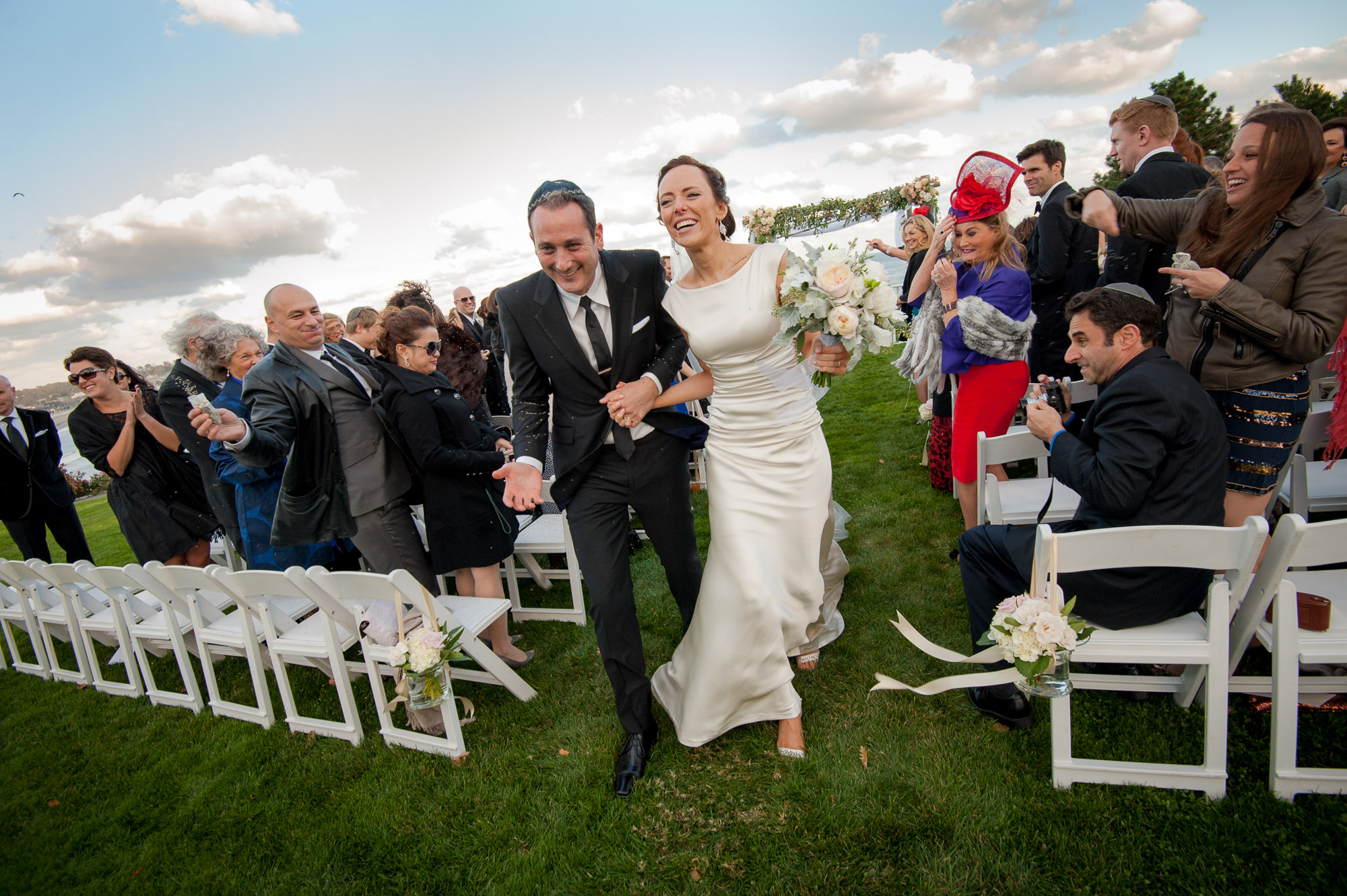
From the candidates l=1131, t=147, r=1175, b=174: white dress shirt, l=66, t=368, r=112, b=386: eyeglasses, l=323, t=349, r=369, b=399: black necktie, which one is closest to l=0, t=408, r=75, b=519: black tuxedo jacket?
l=66, t=368, r=112, b=386: eyeglasses

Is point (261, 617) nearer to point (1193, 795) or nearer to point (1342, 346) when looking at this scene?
point (1193, 795)

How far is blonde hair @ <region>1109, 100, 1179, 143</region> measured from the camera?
4395 mm

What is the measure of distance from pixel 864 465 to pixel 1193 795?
4.99m

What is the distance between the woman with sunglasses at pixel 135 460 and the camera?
543 centimetres

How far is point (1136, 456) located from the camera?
250 cm

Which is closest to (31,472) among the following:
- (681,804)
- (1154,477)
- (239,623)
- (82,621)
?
(82,621)

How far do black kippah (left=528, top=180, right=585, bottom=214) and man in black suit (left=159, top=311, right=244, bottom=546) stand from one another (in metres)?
3.51

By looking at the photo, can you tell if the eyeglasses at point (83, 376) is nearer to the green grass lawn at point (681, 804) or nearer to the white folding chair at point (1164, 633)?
the green grass lawn at point (681, 804)

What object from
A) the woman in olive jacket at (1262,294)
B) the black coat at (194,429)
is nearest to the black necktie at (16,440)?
the black coat at (194,429)

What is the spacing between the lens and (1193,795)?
246 cm

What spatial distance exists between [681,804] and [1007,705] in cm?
159

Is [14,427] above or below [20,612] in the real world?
above

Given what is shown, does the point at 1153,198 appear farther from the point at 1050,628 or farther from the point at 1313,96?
the point at 1313,96

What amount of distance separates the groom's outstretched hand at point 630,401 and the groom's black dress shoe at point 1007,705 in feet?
6.80
